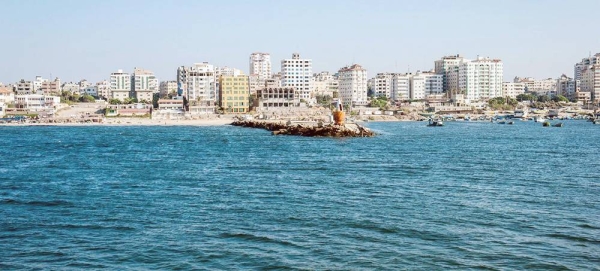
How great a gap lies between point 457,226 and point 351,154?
23.7m

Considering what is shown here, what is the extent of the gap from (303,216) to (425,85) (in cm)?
17633

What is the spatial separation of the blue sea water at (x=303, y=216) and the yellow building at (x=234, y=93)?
10215 cm

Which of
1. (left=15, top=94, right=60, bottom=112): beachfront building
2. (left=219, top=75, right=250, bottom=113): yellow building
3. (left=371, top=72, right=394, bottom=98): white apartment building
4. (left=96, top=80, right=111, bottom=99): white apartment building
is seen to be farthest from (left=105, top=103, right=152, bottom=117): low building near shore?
(left=371, top=72, right=394, bottom=98): white apartment building

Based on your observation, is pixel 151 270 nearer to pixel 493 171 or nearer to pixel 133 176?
pixel 133 176

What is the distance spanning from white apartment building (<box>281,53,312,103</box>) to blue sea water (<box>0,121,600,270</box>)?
137 metres

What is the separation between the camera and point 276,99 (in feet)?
464

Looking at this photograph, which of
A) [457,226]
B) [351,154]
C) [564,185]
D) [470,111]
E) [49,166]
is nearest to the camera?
[457,226]

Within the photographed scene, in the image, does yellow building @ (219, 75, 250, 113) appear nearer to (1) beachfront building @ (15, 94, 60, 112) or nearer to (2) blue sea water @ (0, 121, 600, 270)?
(1) beachfront building @ (15, 94, 60, 112)

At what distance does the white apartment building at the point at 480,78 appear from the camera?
17918cm

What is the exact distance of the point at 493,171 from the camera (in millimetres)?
30875

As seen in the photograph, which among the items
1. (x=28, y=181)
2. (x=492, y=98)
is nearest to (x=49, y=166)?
(x=28, y=181)

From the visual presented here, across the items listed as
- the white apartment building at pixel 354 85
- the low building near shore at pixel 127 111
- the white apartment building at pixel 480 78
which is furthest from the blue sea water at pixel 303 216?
the white apartment building at pixel 480 78

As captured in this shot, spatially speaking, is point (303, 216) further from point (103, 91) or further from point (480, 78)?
point (103, 91)

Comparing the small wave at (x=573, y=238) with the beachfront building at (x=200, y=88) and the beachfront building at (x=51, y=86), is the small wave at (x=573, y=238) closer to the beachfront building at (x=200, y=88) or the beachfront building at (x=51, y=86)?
the beachfront building at (x=200, y=88)
